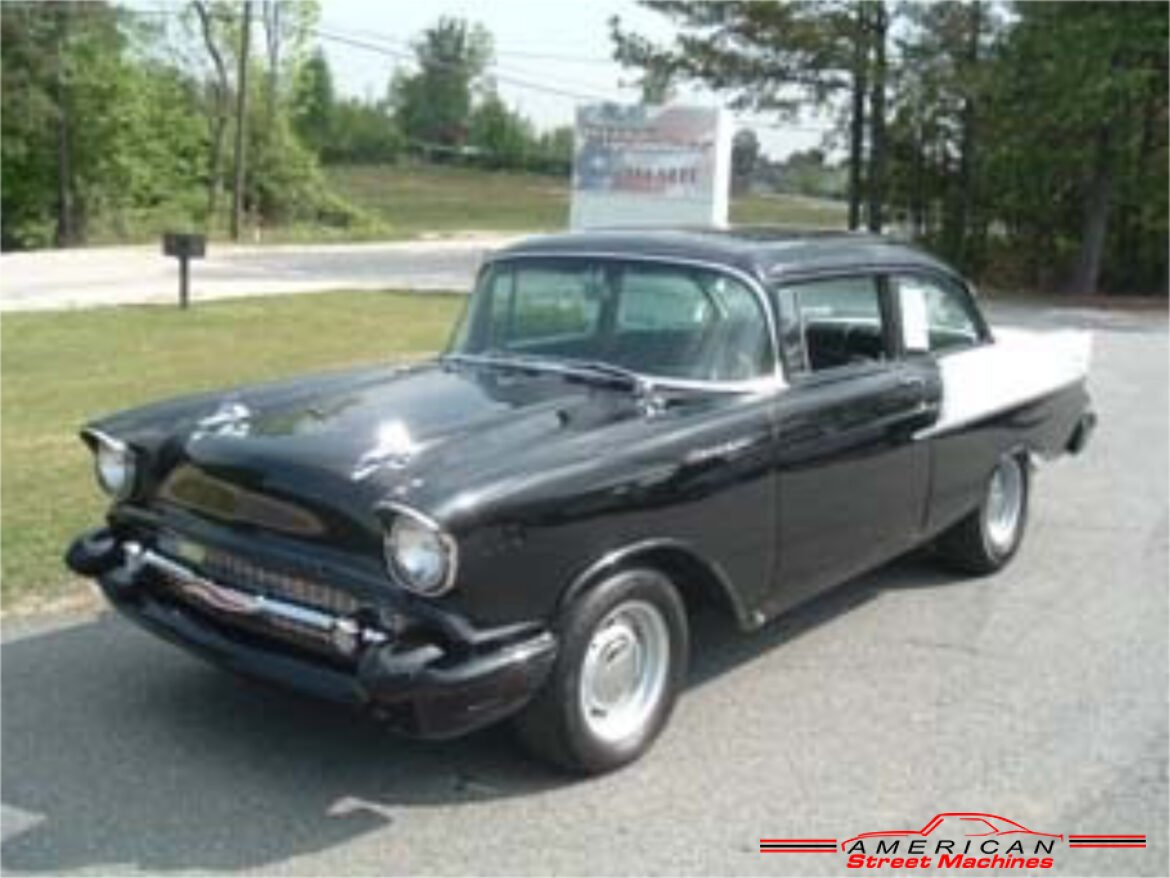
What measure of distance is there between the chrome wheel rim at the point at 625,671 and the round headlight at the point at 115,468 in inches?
63.6

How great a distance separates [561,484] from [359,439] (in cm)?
66

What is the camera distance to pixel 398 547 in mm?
3928

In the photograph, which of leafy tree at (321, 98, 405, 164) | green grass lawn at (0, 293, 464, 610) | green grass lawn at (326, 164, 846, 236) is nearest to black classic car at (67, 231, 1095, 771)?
green grass lawn at (0, 293, 464, 610)

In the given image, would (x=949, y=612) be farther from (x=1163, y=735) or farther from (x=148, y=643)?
(x=148, y=643)

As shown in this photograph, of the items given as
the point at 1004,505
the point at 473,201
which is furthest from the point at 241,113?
the point at 1004,505

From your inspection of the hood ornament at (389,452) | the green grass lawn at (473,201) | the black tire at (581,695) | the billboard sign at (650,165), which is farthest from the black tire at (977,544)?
the green grass lawn at (473,201)

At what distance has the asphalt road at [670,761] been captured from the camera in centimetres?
386

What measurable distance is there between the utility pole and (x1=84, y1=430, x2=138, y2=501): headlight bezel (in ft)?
131

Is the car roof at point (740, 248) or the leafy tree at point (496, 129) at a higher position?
the leafy tree at point (496, 129)

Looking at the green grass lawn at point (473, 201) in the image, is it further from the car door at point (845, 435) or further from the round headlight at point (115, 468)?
the round headlight at point (115, 468)

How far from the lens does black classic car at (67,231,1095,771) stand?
3992 millimetres

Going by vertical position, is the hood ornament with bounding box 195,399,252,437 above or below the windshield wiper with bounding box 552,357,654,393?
below

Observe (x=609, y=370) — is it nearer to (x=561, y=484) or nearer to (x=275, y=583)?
(x=561, y=484)

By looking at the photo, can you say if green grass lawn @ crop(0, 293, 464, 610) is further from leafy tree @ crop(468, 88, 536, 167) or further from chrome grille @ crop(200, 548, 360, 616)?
leafy tree @ crop(468, 88, 536, 167)
